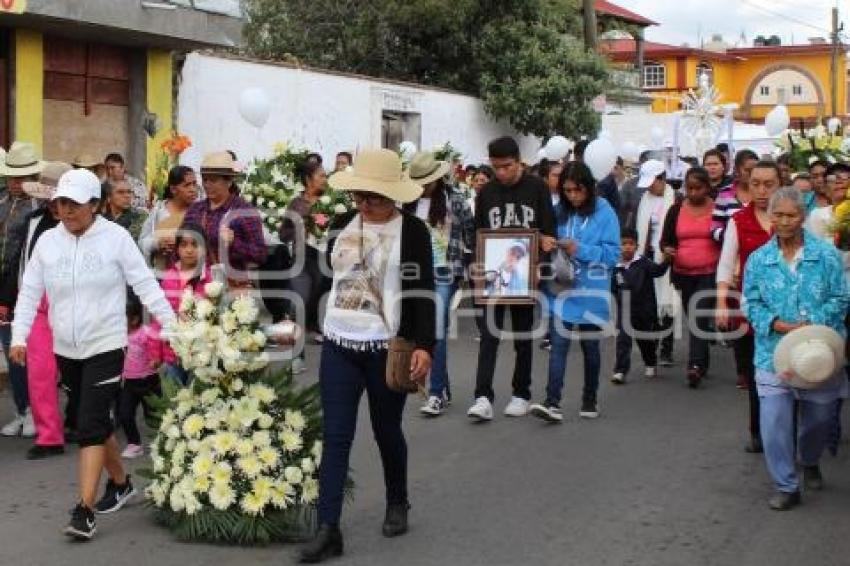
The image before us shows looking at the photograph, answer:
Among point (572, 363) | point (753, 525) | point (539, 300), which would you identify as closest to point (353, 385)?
point (753, 525)

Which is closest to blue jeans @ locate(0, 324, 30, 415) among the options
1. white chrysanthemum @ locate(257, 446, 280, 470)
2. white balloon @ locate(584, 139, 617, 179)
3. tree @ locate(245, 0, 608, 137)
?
white chrysanthemum @ locate(257, 446, 280, 470)

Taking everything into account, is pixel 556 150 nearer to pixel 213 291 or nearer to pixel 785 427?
pixel 785 427

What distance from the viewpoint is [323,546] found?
5871mm

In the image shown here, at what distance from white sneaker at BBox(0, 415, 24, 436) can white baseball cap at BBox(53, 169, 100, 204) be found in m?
3.09

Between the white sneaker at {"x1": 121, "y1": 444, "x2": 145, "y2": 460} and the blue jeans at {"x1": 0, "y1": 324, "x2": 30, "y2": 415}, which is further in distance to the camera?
the blue jeans at {"x1": 0, "y1": 324, "x2": 30, "y2": 415}

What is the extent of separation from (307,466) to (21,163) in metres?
3.69

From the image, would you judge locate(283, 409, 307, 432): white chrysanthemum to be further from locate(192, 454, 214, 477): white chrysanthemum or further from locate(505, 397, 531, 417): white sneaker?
locate(505, 397, 531, 417): white sneaker

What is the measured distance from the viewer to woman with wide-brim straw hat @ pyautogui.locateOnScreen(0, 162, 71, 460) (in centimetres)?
820

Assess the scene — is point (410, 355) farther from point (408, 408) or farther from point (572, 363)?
point (572, 363)

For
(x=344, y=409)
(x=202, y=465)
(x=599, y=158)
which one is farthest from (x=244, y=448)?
(x=599, y=158)

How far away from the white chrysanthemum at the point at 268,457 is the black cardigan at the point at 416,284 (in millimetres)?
888

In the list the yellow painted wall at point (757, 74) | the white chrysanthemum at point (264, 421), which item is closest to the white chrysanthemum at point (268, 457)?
the white chrysanthemum at point (264, 421)

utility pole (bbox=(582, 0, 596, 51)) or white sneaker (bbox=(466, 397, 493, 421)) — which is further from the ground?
utility pole (bbox=(582, 0, 596, 51))

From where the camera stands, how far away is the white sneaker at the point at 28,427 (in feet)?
29.0
